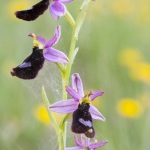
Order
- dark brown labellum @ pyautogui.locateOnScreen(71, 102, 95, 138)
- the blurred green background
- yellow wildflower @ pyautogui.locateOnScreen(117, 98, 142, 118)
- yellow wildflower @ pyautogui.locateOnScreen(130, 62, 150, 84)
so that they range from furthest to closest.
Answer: yellow wildflower @ pyautogui.locateOnScreen(130, 62, 150, 84), yellow wildflower @ pyautogui.locateOnScreen(117, 98, 142, 118), the blurred green background, dark brown labellum @ pyautogui.locateOnScreen(71, 102, 95, 138)

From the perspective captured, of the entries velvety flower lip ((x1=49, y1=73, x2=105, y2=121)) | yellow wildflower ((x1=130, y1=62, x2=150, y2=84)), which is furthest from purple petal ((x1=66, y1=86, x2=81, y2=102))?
yellow wildflower ((x1=130, y1=62, x2=150, y2=84))

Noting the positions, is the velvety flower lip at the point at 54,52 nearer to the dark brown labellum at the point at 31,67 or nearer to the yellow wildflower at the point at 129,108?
the dark brown labellum at the point at 31,67

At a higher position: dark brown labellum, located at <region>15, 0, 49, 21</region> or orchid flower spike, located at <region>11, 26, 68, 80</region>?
dark brown labellum, located at <region>15, 0, 49, 21</region>

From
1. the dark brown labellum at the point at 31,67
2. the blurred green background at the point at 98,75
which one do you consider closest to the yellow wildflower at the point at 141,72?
the blurred green background at the point at 98,75

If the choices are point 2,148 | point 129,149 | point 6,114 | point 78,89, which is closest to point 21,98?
point 6,114

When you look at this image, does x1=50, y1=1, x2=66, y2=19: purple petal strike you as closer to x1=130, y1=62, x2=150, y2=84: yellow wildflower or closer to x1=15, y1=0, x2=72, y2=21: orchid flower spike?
x1=15, y1=0, x2=72, y2=21: orchid flower spike

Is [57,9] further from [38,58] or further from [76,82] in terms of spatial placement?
[76,82]

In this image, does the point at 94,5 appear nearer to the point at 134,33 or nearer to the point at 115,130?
the point at 134,33
